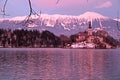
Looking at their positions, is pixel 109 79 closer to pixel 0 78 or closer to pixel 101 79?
pixel 101 79

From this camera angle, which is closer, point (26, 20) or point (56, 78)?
point (26, 20)

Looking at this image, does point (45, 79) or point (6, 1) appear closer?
point (6, 1)

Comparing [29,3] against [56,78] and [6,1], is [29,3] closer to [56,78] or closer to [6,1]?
[6,1]

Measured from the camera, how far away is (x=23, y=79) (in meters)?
39.7

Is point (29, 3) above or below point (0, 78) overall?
above

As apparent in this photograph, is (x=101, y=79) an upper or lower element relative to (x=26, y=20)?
lower

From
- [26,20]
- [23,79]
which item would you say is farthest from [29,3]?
[23,79]

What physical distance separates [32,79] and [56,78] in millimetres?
3038

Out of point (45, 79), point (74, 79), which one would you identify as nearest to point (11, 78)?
point (45, 79)

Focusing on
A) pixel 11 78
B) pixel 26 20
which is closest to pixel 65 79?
pixel 11 78

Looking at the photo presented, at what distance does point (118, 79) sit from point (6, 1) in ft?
115

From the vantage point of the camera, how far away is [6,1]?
5.80m

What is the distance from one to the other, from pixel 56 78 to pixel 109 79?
250 inches

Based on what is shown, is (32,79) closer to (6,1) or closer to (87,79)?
(87,79)
